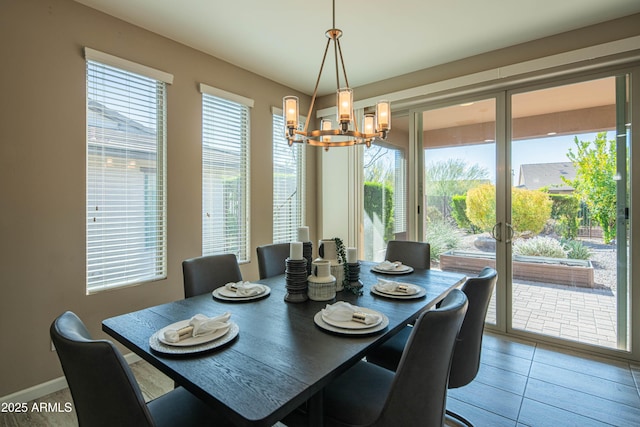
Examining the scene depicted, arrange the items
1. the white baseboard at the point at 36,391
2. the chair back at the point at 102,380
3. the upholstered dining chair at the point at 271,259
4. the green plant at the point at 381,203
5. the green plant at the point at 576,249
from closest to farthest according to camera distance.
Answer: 1. the chair back at the point at 102,380
2. the white baseboard at the point at 36,391
3. the upholstered dining chair at the point at 271,259
4. the green plant at the point at 576,249
5. the green plant at the point at 381,203

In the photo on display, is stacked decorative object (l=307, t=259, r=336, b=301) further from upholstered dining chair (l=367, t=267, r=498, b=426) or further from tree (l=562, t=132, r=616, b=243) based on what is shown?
tree (l=562, t=132, r=616, b=243)

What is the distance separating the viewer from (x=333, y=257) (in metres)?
1.92

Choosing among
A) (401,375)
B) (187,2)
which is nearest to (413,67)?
(187,2)

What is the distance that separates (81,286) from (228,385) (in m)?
2.05

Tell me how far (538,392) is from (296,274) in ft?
6.36

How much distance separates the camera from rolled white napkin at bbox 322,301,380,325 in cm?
139

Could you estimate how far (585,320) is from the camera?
9.25ft

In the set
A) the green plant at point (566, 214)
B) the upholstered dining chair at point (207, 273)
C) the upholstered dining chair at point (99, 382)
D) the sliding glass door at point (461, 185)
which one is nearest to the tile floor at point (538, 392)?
the sliding glass door at point (461, 185)

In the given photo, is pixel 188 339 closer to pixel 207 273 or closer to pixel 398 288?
pixel 207 273

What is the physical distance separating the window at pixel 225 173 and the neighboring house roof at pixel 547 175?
2839 millimetres

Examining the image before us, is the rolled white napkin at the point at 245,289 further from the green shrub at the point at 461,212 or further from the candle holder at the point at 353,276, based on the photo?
the green shrub at the point at 461,212

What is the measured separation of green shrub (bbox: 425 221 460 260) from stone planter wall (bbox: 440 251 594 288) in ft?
0.35

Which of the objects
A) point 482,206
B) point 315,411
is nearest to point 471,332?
point 315,411

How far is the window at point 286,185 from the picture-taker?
12.7 feet
